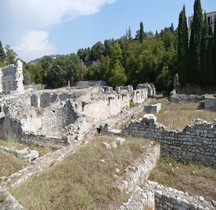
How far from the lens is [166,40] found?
1721 inches

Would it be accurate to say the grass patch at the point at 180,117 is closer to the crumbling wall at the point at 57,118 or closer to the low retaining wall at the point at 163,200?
the low retaining wall at the point at 163,200

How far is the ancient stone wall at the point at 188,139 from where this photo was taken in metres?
6.50

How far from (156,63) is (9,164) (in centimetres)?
3411

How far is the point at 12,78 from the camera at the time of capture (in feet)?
106

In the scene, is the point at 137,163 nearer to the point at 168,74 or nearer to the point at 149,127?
the point at 149,127

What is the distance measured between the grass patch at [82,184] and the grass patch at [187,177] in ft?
3.14

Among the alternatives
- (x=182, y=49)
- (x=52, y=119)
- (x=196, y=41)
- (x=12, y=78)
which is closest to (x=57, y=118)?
(x=52, y=119)

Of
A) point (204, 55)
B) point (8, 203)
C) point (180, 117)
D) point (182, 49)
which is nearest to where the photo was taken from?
point (8, 203)

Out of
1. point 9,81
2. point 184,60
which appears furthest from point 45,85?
point 184,60

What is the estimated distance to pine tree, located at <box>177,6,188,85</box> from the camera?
30.1 metres

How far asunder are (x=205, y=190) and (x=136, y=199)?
221 cm

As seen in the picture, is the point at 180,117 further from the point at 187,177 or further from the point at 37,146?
the point at 37,146

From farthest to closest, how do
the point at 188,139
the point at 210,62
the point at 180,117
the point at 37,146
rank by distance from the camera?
the point at 210,62 < the point at 180,117 < the point at 37,146 < the point at 188,139

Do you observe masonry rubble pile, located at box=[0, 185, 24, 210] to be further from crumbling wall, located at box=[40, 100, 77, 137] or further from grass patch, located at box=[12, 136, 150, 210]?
crumbling wall, located at box=[40, 100, 77, 137]
